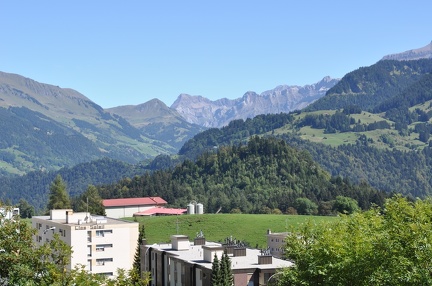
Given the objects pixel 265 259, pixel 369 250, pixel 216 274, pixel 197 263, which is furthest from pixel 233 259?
pixel 369 250

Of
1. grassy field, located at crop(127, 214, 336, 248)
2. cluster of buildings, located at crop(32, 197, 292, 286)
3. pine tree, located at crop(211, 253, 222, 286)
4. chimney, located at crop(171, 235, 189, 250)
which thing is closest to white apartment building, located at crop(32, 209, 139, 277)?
cluster of buildings, located at crop(32, 197, 292, 286)

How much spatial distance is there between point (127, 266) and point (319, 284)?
63.3 meters

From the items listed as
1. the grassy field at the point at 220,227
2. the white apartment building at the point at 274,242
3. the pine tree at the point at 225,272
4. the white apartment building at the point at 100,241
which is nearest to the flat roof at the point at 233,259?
the pine tree at the point at 225,272

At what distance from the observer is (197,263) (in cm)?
8919

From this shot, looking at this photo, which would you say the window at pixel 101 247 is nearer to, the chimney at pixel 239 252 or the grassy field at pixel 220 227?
the chimney at pixel 239 252

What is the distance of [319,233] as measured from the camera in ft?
211

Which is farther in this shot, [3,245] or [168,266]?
[168,266]

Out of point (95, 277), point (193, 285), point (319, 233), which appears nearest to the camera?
point (95, 277)

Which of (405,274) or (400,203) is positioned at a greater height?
(400,203)

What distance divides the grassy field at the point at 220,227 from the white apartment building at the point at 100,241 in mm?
54217

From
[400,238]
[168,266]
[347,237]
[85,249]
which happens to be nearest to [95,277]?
[400,238]

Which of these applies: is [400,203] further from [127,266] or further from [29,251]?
[127,266]

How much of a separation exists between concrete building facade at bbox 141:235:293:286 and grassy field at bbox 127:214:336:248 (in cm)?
6511

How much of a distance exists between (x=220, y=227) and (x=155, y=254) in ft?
284
